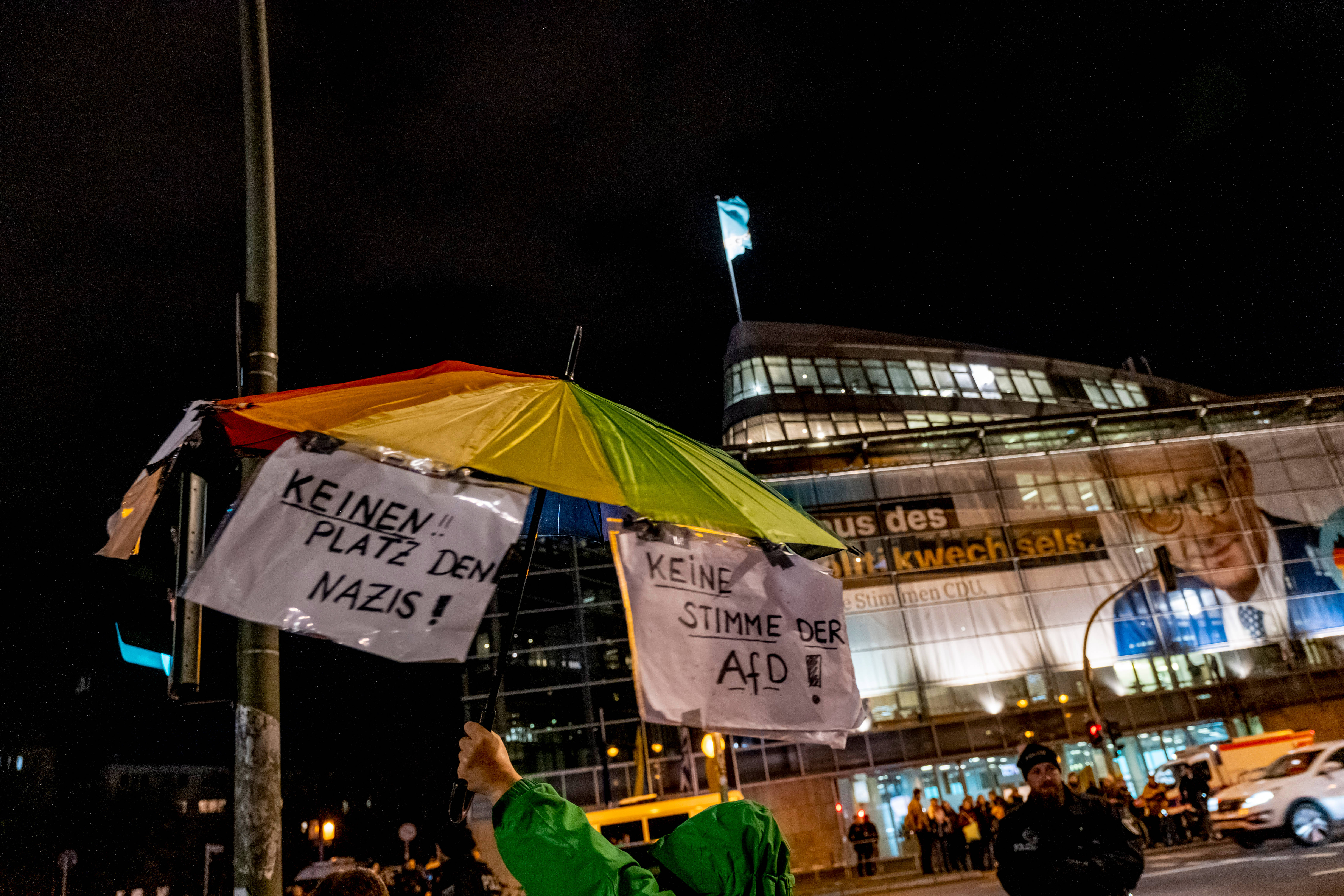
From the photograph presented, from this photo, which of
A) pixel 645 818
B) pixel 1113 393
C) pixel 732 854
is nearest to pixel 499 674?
pixel 732 854

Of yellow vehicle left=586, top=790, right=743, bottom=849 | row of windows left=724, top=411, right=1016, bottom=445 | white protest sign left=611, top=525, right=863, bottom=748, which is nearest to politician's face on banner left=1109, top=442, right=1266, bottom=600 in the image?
row of windows left=724, top=411, right=1016, bottom=445

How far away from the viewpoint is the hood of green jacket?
210 cm

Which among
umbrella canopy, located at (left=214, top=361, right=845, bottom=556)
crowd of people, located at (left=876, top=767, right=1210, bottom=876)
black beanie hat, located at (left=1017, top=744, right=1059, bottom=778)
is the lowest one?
Result: crowd of people, located at (left=876, top=767, right=1210, bottom=876)

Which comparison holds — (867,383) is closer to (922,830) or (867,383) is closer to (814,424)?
(814,424)

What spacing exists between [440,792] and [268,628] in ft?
180

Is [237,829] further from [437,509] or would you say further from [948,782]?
[948,782]

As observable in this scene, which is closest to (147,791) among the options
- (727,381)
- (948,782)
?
(727,381)

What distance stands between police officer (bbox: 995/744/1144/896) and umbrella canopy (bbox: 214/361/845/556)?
191cm

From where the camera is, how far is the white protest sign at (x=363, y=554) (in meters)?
2.34

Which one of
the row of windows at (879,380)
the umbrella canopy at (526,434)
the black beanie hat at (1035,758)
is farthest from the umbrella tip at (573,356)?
the row of windows at (879,380)

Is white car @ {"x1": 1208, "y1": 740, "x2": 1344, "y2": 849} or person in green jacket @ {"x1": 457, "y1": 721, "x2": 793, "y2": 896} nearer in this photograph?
person in green jacket @ {"x1": 457, "y1": 721, "x2": 793, "y2": 896}

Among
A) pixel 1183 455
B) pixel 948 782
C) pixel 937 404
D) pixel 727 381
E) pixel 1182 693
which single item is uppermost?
pixel 727 381

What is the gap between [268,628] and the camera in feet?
12.2

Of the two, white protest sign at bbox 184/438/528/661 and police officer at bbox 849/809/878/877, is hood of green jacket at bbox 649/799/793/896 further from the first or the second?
police officer at bbox 849/809/878/877
